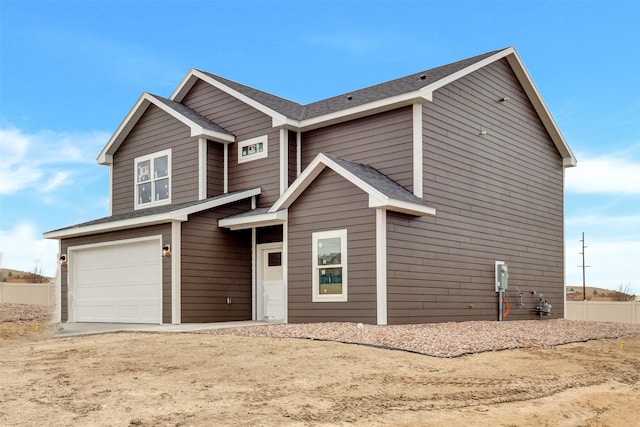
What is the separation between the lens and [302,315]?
49.9 ft

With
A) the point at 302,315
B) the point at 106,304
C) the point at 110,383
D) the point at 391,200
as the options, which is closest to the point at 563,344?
the point at 391,200

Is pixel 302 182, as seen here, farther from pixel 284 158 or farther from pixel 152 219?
pixel 152 219

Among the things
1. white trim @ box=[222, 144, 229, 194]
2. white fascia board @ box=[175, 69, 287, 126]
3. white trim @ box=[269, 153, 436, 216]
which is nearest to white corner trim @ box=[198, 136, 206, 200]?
white trim @ box=[222, 144, 229, 194]

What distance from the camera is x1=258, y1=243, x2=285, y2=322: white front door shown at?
17.0m

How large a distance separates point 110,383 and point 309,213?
25.8ft

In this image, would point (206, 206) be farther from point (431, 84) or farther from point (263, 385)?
point (263, 385)

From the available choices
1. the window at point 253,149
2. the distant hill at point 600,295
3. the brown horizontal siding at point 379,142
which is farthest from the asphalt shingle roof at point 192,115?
the distant hill at point 600,295

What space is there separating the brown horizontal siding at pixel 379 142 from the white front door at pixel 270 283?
2785 mm

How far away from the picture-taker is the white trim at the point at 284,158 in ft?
57.1

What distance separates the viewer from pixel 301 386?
787cm

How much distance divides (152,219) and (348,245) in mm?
5038

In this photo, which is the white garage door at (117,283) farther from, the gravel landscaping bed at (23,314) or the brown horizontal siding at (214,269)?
the gravel landscaping bed at (23,314)

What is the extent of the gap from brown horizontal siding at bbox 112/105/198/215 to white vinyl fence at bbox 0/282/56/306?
28.6ft

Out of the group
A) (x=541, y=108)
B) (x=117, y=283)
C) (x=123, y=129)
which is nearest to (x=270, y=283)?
(x=117, y=283)
